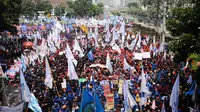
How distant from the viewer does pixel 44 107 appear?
38.3 feet

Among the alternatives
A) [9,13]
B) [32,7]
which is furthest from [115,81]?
[32,7]

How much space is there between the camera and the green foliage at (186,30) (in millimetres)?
10815

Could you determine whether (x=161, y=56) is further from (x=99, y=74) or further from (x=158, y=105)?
(x=158, y=105)

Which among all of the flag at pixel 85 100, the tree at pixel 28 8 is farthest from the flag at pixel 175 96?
the tree at pixel 28 8

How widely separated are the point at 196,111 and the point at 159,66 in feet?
28.5

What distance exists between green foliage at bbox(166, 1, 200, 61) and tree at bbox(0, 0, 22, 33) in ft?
55.9

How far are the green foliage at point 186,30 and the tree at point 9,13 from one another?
17029 millimetres

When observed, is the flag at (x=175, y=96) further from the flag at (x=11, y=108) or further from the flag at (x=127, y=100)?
the flag at (x=11, y=108)

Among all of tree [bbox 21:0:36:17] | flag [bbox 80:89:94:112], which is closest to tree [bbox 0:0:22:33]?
flag [bbox 80:89:94:112]

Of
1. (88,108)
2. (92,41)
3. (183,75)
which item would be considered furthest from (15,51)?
(88,108)

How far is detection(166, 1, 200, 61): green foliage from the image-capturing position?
1081cm

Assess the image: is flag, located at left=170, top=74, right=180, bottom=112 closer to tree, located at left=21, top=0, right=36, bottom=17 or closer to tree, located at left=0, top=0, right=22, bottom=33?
tree, located at left=0, top=0, right=22, bottom=33

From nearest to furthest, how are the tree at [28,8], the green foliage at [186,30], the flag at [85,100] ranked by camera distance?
the flag at [85,100] < the green foliage at [186,30] < the tree at [28,8]

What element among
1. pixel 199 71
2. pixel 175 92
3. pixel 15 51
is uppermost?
pixel 199 71
